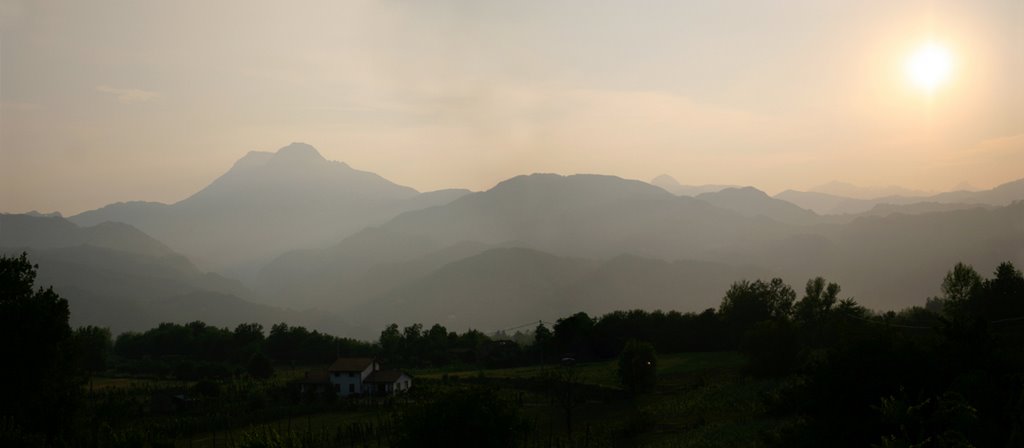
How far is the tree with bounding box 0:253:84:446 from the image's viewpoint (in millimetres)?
33312

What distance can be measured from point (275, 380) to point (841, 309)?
56524 millimetres

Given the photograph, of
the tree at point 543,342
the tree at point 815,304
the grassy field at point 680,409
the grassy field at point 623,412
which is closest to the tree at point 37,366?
the grassy field at point 623,412

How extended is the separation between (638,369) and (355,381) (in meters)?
25.8

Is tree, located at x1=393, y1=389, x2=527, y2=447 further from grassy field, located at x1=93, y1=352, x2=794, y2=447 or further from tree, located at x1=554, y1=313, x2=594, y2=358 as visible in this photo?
tree, located at x1=554, y1=313, x2=594, y2=358

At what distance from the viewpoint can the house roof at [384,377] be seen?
65000 millimetres

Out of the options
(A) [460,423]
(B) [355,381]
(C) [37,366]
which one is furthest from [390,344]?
(A) [460,423]

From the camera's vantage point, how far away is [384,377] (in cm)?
6556

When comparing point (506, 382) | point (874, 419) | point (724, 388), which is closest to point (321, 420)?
point (506, 382)

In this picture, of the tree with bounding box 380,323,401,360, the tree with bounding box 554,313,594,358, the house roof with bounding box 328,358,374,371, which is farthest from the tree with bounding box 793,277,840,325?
the tree with bounding box 380,323,401,360

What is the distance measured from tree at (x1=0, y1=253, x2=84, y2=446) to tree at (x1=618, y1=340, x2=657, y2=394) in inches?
1368

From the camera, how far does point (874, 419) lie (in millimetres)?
22000

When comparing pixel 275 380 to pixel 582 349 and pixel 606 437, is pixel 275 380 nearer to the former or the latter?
pixel 582 349

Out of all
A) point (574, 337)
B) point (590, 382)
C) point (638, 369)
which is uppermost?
point (574, 337)

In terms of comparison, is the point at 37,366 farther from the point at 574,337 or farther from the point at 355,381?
the point at 574,337
